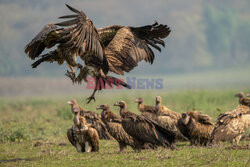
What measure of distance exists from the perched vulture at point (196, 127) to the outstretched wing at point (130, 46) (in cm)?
161

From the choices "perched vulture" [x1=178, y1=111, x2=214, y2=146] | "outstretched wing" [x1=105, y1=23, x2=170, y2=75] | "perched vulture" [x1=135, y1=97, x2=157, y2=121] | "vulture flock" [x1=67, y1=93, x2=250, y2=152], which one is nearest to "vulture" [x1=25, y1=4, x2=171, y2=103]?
"outstretched wing" [x1=105, y1=23, x2=170, y2=75]

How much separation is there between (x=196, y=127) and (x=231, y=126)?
2.54 ft

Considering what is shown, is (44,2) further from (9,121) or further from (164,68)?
(9,121)

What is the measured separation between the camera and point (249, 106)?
11.0 m

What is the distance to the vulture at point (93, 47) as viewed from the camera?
27.4ft

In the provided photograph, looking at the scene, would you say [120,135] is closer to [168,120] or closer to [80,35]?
[168,120]

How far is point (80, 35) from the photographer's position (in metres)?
8.26

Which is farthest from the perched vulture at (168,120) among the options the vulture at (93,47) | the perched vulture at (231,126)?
the vulture at (93,47)

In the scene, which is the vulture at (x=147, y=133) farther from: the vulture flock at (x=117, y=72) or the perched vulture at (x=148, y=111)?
the perched vulture at (x=148, y=111)

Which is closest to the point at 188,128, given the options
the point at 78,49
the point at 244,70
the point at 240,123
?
the point at 240,123

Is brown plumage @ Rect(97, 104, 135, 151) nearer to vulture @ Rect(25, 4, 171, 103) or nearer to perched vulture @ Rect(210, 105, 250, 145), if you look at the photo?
vulture @ Rect(25, 4, 171, 103)

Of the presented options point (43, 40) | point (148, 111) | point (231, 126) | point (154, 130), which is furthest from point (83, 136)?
point (231, 126)

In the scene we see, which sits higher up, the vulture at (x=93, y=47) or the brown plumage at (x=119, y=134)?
the vulture at (x=93, y=47)

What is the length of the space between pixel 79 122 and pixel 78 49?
1998 mm
